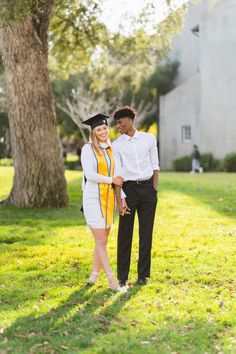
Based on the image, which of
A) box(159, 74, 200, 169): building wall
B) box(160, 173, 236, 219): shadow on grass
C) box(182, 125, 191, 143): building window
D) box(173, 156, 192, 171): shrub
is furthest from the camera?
box(182, 125, 191, 143): building window

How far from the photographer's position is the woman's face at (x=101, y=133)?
284 inches

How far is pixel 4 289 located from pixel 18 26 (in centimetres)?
791

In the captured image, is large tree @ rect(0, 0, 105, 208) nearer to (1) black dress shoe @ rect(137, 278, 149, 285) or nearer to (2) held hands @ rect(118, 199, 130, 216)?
(1) black dress shoe @ rect(137, 278, 149, 285)

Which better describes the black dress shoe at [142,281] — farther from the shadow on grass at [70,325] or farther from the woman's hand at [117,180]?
the woman's hand at [117,180]

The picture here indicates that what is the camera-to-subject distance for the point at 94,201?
7234mm

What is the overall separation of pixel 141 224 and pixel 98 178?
2.99 feet

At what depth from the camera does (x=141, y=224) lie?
768 centimetres

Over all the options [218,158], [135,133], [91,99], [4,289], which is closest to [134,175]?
[135,133]

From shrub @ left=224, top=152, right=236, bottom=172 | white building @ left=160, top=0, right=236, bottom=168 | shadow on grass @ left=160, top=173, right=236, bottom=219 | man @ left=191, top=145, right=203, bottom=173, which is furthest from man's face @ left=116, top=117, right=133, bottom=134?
white building @ left=160, top=0, right=236, bottom=168

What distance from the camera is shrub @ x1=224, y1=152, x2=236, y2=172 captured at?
32.2 metres

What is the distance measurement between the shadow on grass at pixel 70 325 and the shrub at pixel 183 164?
28.6 m

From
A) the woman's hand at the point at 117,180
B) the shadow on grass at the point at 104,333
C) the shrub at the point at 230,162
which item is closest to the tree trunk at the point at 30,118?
the woman's hand at the point at 117,180

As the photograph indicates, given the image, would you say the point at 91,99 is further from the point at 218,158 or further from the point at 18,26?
the point at 18,26

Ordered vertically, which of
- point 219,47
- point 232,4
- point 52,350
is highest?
point 232,4
